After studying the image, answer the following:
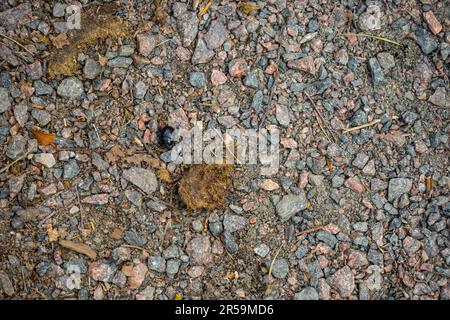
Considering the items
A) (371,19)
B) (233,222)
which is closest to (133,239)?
(233,222)

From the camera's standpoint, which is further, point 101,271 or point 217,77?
point 217,77

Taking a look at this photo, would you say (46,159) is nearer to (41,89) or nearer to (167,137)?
(41,89)

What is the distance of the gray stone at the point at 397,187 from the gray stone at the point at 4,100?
252cm

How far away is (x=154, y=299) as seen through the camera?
302 cm

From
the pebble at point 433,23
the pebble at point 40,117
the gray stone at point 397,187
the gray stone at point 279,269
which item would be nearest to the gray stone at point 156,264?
the gray stone at point 279,269

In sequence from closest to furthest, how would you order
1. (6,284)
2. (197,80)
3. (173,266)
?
(6,284)
(173,266)
(197,80)

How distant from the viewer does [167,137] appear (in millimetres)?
3068

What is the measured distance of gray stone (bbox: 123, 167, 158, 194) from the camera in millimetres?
3059

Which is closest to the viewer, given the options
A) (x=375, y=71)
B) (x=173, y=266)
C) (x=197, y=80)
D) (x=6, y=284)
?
(x=6, y=284)

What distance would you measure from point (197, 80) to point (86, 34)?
0.77 meters

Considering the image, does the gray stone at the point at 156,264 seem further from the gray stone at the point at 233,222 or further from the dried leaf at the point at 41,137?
the dried leaf at the point at 41,137

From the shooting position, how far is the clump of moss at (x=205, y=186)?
3.04m

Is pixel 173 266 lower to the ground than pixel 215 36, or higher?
lower

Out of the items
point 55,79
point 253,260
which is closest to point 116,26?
point 55,79
